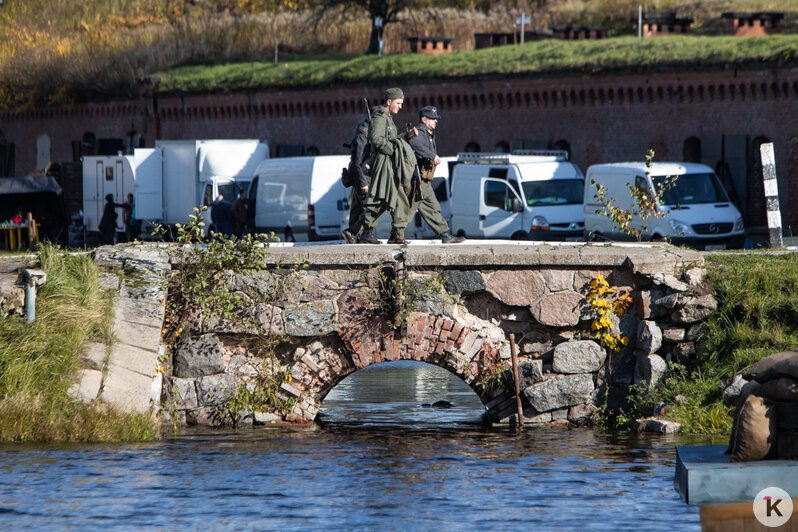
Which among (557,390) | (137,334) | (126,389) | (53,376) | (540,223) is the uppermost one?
(540,223)

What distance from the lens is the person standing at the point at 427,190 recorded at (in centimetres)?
1359

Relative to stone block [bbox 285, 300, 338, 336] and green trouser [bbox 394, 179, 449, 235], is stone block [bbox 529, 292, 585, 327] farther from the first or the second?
stone block [bbox 285, 300, 338, 336]

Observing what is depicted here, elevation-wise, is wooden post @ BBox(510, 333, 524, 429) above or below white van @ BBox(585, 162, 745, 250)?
below

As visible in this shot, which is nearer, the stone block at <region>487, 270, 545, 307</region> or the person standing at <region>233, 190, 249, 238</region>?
the stone block at <region>487, 270, 545, 307</region>

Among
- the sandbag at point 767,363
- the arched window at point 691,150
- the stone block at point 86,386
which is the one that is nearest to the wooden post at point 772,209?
the sandbag at point 767,363

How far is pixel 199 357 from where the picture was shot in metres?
12.4

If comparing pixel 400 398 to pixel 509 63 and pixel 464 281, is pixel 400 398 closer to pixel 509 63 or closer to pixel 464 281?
pixel 464 281

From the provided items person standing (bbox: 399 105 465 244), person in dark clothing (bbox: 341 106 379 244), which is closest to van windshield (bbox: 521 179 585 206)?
person standing (bbox: 399 105 465 244)

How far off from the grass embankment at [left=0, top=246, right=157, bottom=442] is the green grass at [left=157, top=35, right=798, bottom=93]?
2289 cm

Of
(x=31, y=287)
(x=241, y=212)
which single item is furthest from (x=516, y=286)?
(x=241, y=212)

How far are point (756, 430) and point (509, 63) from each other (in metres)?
29.7

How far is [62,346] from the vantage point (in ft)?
37.6

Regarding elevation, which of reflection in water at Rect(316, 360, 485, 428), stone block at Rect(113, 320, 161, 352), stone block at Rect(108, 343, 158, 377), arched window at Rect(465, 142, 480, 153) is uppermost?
arched window at Rect(465, 142, 480, 153)

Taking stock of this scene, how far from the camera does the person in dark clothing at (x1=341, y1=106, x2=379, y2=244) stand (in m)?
13.7
